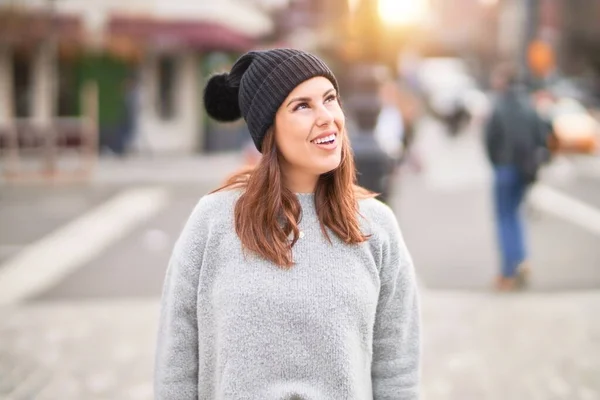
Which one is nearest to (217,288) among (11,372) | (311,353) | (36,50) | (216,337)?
(216,337)

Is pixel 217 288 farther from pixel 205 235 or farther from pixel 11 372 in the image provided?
pixel 11 372

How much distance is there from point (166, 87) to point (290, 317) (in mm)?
20953

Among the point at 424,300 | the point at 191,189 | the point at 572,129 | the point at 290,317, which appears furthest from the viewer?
the point at 572,129

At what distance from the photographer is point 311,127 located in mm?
2139

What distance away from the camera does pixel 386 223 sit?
2.26 meters

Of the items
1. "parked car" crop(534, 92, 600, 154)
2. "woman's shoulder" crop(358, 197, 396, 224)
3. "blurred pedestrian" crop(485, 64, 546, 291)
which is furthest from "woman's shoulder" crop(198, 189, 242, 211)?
"parked car" crop(534, 92, 600, 154)

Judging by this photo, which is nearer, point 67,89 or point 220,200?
point 220,200

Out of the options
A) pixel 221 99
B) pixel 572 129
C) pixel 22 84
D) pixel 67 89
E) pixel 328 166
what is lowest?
pixel 572 129

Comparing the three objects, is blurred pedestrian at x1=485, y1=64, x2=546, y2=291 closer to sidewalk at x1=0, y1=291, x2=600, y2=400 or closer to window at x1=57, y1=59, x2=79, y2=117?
sidewalk at x1=0, y1=291, x2=600, y2=400

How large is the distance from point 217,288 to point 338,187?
0.42 meters

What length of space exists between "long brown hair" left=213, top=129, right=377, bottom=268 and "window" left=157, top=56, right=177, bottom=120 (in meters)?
20.5

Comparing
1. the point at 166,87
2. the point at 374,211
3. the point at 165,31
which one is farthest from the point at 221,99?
the point at 166,87

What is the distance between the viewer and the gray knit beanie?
2131 mm

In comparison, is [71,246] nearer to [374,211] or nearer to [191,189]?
[191,189]
